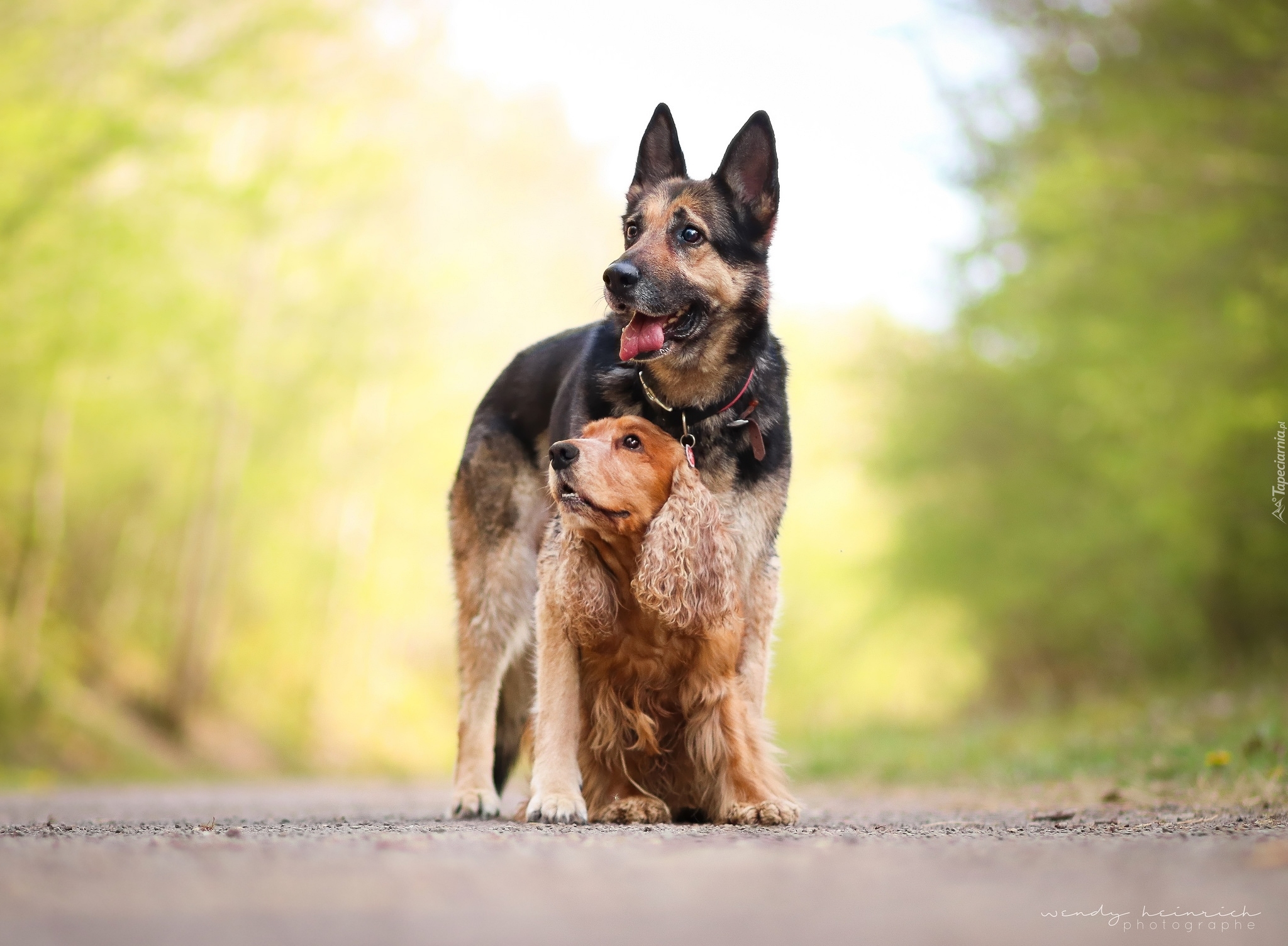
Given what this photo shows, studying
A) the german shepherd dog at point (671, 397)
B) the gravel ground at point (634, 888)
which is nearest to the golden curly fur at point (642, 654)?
the german shepherd dog at point (671, 397)

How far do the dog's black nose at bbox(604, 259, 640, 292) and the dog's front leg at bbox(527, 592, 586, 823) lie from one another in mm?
1310

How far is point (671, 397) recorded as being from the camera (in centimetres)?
507

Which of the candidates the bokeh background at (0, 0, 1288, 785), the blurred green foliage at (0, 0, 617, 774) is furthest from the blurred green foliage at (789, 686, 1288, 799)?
the blurred green foliage at (0, 0, 617, 774)

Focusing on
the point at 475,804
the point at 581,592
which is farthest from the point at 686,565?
the point at 475,804

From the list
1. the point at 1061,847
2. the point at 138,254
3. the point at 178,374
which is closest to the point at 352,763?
the point at 178,374

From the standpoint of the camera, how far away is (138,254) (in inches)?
541

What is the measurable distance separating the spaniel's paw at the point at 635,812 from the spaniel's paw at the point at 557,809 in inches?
4.6

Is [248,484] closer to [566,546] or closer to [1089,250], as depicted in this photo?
[1089,250]

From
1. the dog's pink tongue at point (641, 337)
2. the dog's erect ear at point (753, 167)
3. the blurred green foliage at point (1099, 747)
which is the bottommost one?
the blurred green foliage at point (1099, 747)

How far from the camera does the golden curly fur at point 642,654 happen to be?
14.7ft

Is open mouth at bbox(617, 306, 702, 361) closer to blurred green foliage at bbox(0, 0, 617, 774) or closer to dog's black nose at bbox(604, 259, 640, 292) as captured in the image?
dog's black nose at bbox(604, 259, 640, 292)

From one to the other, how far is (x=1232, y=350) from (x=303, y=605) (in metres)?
16.9

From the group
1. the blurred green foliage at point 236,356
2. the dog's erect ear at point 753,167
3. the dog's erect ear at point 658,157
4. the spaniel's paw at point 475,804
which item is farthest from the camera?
the blurred green foliage at point 236,356

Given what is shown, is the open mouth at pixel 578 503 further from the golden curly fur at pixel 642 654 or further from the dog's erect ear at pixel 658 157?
the dog's erect ear at pixel 658 157
